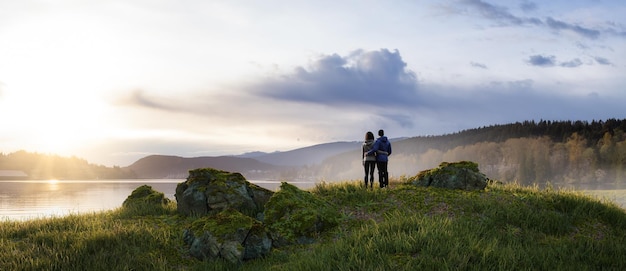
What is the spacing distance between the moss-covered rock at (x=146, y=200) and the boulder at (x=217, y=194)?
1983mm

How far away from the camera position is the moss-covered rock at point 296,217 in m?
13.4

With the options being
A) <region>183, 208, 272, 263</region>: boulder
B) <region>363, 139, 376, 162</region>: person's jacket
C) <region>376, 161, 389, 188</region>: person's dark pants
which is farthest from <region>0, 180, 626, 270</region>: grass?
<region>363, 139, 376, 162</region>: person's jacket

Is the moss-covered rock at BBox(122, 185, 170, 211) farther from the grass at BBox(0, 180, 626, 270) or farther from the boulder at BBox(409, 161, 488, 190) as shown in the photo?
the boulder at BBox(409, 161, 488, 190)

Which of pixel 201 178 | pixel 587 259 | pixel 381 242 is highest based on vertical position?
pixel 201 178

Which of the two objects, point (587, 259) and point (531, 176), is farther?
point (531, 176)

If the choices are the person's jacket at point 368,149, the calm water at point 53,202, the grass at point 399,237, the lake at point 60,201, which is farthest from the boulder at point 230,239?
the calm water at point 53,202

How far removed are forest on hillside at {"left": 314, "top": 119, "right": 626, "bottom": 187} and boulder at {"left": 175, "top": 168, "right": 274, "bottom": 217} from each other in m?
97.8

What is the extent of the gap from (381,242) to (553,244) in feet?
16.9

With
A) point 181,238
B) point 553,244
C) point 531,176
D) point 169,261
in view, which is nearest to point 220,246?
point 169,261

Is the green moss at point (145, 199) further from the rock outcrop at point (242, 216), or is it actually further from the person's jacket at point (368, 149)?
the person's jacket at point (368, 149)

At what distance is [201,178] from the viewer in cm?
1747

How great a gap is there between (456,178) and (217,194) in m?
10.4

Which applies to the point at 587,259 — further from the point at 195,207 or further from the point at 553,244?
the point at 195,207

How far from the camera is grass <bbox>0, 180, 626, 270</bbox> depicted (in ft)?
29.8
